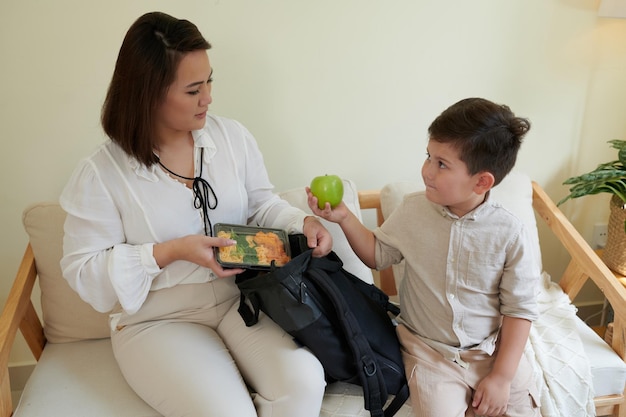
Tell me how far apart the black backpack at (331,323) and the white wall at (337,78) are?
26.8 inches

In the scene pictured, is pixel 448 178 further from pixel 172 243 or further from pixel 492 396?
pixel 172 243

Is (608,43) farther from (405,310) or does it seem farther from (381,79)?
(405,310)

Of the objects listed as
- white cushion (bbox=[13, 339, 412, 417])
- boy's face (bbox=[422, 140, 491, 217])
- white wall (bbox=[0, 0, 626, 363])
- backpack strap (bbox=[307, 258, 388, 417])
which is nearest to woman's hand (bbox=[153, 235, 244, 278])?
backpack strap (bbox=[307, 258, 388, 417])

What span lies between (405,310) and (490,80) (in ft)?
3.22

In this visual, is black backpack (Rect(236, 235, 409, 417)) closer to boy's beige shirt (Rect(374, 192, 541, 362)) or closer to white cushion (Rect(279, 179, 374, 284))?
boy's beige shirt (Rect(374, 192, 541, 362))

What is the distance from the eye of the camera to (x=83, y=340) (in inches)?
65.6

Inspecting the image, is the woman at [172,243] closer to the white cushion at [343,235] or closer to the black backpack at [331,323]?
the black backpack at [331,323]

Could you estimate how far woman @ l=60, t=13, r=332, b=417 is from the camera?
4.18ft

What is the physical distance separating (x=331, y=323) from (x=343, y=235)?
0.42m

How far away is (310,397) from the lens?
4.20 feet

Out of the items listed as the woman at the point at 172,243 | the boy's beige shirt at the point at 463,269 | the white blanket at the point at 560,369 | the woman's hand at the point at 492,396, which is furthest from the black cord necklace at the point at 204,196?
the white blanket at the point at 560,369

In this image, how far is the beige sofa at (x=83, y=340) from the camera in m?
1.38

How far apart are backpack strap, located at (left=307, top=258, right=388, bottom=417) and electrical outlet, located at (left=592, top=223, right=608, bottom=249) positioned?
142 cm

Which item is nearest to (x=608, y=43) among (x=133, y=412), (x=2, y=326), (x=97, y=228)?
(x=97, y=228)
